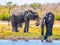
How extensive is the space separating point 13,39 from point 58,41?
3.68m

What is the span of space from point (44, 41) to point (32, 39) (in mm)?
1700

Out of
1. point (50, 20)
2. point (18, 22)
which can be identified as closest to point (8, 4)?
point (18, 22)

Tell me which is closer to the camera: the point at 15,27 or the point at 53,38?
the point at 53,38

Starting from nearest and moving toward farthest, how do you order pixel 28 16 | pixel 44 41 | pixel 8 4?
pixel 44 41
pixel 28 16
pixel 8 4

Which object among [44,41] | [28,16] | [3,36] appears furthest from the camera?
[28,16]

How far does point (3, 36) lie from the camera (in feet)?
107

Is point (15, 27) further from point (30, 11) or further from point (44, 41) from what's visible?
point (44, 41)

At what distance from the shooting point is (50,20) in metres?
33.6

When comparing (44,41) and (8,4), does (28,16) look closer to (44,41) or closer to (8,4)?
(44,41)

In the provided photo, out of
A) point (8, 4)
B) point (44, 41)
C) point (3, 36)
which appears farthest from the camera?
point (8, 4)

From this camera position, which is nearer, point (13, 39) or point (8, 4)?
point (13, 39)

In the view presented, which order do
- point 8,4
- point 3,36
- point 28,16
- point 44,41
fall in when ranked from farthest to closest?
point 8,4 < point 28,16 < point 3,36 < point 44,41

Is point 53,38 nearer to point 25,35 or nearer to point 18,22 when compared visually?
point 25,35

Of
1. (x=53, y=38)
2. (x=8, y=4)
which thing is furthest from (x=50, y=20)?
(x=8, y=4)
